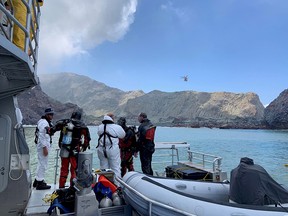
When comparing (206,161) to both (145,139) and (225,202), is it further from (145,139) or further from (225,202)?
(225,202)

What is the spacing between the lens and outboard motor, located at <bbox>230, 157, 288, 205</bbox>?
10.2 feet

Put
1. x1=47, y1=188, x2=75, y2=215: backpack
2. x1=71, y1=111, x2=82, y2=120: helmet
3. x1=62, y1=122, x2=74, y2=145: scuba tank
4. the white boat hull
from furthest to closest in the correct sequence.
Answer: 1. x1=71, y1=111, x2=82, y2=120: helmet
2. x1=62, y1=122, x2=74, y2=145: scuba tank
3. x1=47, y1=188, x2=75, y2=215: backpack
4. the white boat hull

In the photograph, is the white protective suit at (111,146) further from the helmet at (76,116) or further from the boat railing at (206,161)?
the boat railing at (206,161)

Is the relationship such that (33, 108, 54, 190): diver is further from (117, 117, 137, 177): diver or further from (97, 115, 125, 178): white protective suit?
(117, 117, 137, 177): diver

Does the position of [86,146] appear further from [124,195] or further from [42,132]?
[124,195]

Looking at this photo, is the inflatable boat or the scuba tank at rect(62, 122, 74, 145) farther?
the scuba tank at rect(62, 122, 74, 145)

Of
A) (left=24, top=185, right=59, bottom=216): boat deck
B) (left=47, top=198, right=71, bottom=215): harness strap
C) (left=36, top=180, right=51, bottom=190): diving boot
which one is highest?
(left=47, top=198, right=71, bottom=215): harness strap

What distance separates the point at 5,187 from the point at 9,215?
1.44 ft

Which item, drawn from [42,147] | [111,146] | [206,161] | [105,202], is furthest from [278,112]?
[105,202]

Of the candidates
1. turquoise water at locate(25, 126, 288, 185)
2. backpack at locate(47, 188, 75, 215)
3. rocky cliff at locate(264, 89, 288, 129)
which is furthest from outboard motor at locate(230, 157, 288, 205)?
rocky cliff at locate(264, 89, 288, 129)

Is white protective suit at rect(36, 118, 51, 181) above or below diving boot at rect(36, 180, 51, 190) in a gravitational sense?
above

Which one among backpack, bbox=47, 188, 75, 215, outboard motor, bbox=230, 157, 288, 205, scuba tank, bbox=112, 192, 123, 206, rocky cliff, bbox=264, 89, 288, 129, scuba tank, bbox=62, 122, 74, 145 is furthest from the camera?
rocky cliff, bbox=264, 89, 288, 129

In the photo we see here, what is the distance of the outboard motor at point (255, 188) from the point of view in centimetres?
311

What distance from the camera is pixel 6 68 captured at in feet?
8.79
